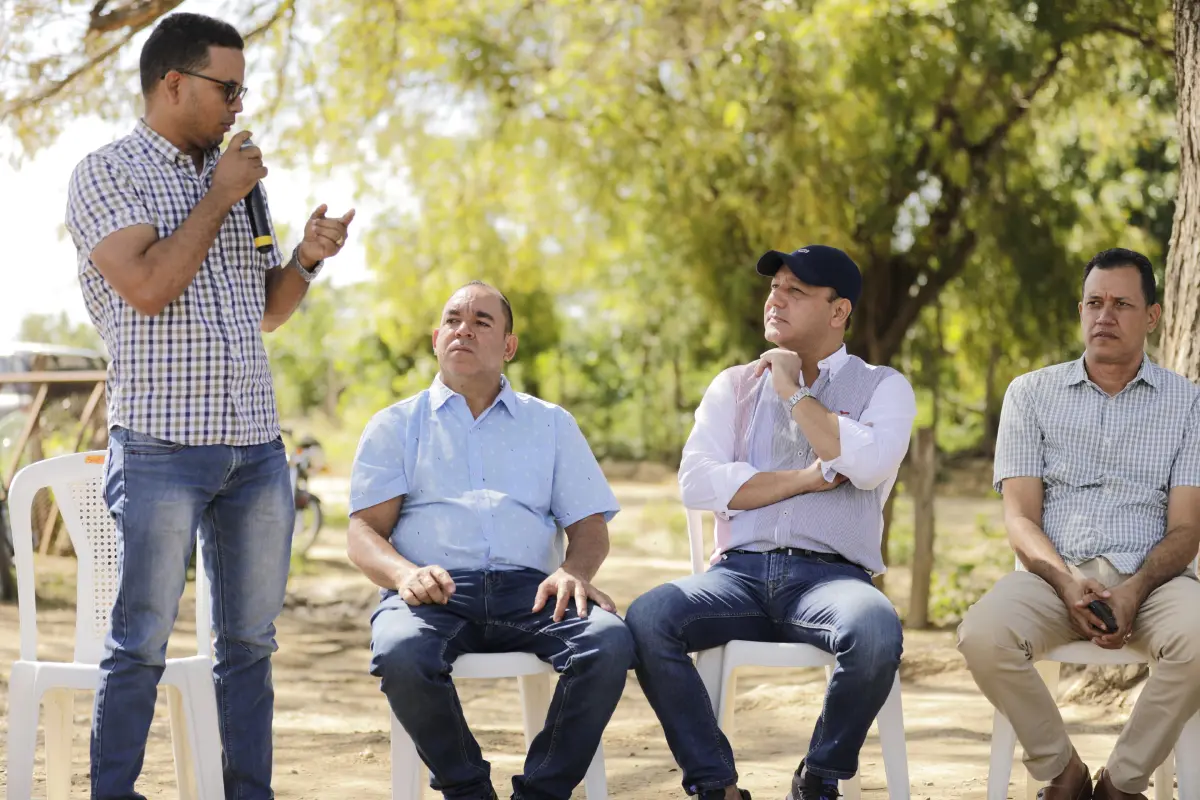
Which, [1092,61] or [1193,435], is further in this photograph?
[1092,61]

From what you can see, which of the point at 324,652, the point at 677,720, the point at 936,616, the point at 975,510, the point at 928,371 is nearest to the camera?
the point at 677,720

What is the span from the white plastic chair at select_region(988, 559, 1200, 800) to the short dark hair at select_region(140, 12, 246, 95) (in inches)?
94.5

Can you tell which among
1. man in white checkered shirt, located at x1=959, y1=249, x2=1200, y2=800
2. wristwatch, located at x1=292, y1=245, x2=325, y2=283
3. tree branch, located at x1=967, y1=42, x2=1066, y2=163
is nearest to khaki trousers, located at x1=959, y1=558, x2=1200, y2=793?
man in white checkered shirt, located at x1=959, y1=249, x2=1200, y2=800

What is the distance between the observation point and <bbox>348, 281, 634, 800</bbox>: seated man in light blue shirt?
9.67ft

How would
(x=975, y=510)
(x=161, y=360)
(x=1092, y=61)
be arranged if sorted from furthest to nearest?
(x=975, y=510) → (x=1092, y=61) → (x=161, y=360)

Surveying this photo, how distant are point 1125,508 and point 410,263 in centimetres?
798

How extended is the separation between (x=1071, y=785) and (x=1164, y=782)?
408 mm

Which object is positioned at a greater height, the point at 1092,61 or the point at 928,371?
the point at 1092,61

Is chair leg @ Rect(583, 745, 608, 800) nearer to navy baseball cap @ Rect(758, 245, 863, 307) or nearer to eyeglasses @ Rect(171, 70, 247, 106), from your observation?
navy baseball cap @ Rect(758, 245, 863, 307)

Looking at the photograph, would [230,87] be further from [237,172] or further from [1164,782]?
[1164,782]

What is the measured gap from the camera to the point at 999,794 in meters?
3.21

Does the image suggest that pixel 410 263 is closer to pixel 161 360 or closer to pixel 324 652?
pixel 324 652

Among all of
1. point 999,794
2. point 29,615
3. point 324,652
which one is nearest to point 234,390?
point 29,615

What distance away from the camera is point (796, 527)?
3.39 meters
